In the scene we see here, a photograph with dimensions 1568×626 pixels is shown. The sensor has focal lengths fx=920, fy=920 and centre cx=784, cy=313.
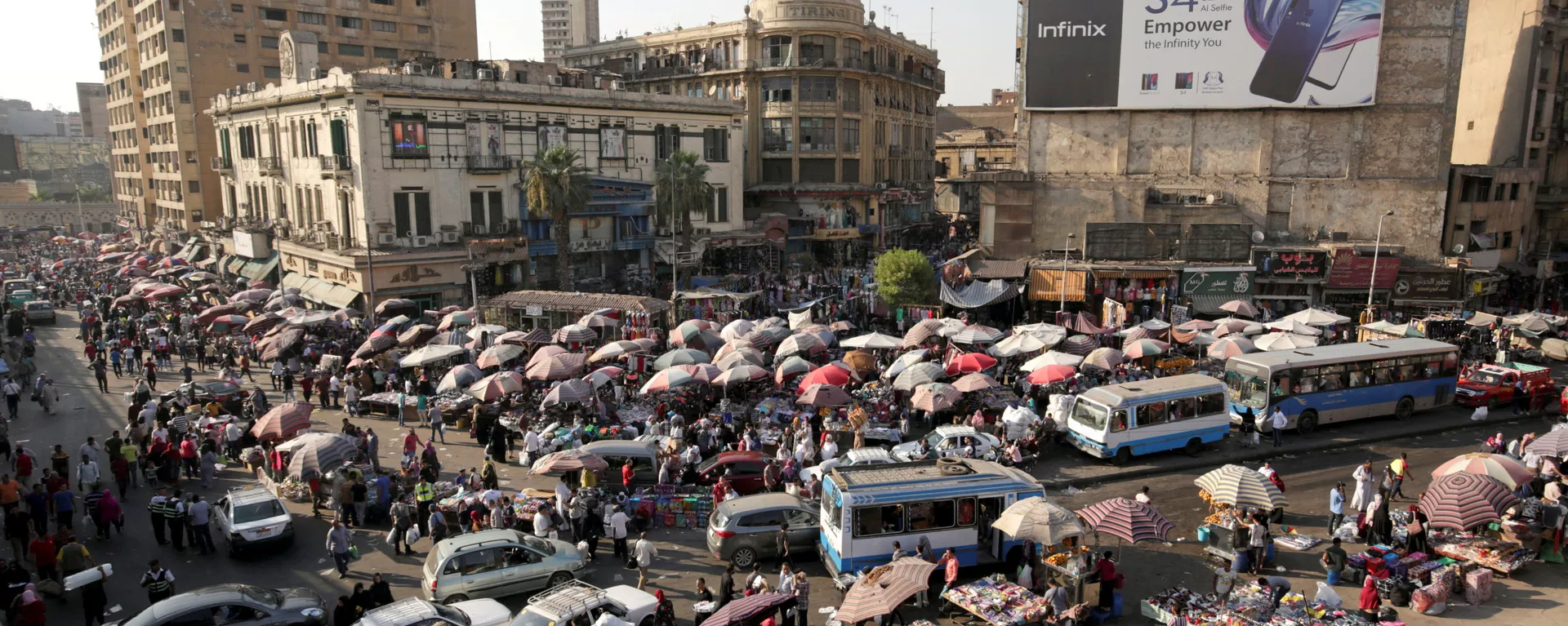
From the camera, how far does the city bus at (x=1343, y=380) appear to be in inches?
938

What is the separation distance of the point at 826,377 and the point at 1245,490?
10.7 meters

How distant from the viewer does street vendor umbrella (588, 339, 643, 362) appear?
2853 centimetres

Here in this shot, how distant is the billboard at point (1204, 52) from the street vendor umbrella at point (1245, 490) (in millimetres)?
32252

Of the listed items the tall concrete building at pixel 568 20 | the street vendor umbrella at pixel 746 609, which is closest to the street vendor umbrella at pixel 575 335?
the street vendor umbrella at pixel 746 609

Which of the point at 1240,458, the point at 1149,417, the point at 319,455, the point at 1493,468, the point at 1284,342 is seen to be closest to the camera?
the point at 1493,468

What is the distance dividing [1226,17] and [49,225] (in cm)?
11729

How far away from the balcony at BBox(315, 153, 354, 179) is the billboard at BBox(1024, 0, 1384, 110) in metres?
32.7

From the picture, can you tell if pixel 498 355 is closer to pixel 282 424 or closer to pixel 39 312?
pixel 282 424

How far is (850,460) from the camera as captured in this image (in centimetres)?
1998

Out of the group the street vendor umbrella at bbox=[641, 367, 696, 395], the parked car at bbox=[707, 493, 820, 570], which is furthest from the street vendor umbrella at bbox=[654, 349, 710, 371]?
the parked car at bbox=[707, 493, 820, 570]

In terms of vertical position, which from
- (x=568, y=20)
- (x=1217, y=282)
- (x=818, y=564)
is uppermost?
(x=568, y=20)

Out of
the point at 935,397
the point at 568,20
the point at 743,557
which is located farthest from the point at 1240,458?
the point at 568,20

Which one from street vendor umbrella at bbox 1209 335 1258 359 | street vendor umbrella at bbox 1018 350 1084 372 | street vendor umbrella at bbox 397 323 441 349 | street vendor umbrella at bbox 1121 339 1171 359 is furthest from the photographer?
street vendor umbrella at bbox 397 323 441 349

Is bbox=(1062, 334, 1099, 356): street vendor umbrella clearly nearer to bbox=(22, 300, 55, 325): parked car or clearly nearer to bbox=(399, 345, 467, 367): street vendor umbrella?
bbox=(399, 345, 467, 367): street vendor umbrella
